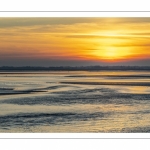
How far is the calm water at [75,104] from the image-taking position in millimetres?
7082

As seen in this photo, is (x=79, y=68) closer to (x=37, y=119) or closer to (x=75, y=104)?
(x=75, y=104)

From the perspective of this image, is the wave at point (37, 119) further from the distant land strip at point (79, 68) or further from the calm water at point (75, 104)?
the distant land strip at point (79, 68)

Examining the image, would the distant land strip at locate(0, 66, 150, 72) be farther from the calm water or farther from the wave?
the wave

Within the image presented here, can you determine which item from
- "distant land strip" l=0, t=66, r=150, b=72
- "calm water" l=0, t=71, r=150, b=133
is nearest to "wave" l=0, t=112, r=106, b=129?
"calm water" l=0, t=71, r=150, b=133

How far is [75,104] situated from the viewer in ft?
23.5

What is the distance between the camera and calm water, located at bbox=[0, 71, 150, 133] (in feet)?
23.2

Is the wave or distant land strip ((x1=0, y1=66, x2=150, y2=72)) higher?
distant land strip ((x1=0, y1=66, x2=150, y2=72))

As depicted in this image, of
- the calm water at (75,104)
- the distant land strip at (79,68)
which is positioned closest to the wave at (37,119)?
the calm water at (75,104)

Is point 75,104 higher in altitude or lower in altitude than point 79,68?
lower

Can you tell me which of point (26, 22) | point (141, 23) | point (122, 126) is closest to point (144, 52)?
point (141, 23)

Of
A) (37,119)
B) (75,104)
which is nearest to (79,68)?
(75,104)
